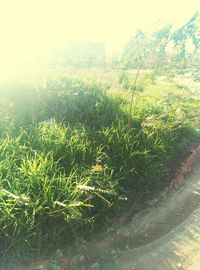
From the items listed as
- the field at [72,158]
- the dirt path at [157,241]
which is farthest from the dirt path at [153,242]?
the field at [72,158]

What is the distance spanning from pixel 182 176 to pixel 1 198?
3612 mm

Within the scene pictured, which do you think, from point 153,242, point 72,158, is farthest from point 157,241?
point 72,158

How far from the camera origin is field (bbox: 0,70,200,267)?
409 centimetres

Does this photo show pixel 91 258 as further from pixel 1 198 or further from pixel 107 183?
pixel 1 198

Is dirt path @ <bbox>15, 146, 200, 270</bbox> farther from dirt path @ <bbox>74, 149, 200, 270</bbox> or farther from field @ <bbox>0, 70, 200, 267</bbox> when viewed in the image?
field @ <bbox>0, 70, 200, 267</bbox>

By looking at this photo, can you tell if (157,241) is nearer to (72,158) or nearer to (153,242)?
(153,242)

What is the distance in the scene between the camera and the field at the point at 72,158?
13.4ft

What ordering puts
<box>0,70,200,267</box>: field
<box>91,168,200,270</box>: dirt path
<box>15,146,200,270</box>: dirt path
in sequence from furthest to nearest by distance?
<box>91,168,200,270</box>: dirt path
<box>15,146,200,270</box>: dirt path
<box>0,70,200,267</box>: field

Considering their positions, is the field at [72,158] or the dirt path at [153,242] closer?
the field at [72,158]

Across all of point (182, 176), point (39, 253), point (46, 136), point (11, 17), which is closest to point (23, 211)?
point (39, 253)

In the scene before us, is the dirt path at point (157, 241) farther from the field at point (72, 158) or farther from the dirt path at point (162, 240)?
the field at point (72, 158)

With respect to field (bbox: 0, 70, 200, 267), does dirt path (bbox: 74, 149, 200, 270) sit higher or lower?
lower

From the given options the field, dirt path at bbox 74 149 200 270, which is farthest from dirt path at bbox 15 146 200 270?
the field

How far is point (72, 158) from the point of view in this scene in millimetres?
5086
